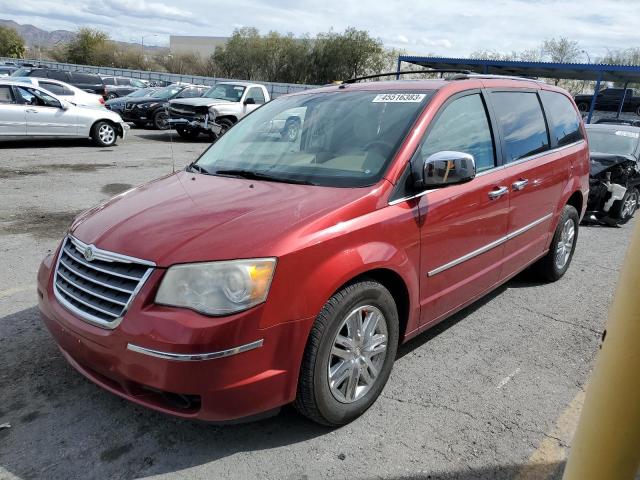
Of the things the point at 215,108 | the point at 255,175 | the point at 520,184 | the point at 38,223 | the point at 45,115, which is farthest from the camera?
the point at 215,108

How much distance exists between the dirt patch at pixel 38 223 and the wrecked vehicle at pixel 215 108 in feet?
27.1

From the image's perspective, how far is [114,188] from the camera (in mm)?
8711

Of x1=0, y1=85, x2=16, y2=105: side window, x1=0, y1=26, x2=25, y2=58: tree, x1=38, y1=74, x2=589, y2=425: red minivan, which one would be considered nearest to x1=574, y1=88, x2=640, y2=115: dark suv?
x1=0, y1=85, x2=16, y2=105: side window

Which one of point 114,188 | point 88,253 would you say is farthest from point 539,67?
point 88,253

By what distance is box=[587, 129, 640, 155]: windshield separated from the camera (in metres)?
8.99

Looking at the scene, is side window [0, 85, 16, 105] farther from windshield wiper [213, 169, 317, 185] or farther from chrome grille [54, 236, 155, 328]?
chrome grille [54, 236, 155, 328]

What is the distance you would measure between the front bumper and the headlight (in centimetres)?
4

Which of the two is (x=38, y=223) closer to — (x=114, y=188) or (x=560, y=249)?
(x=114, y=188)

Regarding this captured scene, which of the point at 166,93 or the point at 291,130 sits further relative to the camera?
the point at 166,93

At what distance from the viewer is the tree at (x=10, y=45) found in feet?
235

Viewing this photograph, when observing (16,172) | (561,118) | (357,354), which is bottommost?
(16,172)

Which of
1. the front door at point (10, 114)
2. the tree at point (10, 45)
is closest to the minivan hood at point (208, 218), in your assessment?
the front door at point (10, 114)

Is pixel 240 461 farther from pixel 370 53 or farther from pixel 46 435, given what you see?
pixel 370 53

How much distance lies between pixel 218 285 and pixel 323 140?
1.48 metres
